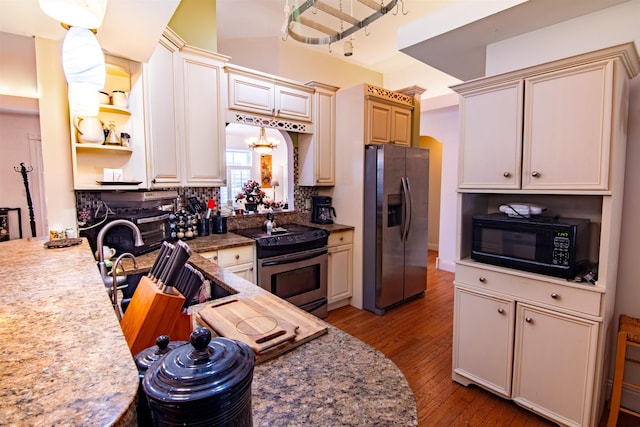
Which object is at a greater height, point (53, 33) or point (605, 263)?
point (53, 33)

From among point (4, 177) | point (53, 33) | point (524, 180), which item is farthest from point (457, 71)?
point (4, 177)

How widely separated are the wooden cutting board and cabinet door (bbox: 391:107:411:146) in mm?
2928

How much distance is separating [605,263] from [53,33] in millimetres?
3312

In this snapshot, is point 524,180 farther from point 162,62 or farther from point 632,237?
point 162,62

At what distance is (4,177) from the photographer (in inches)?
110

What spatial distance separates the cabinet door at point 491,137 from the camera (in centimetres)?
188

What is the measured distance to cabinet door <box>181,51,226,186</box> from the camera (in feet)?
8.55

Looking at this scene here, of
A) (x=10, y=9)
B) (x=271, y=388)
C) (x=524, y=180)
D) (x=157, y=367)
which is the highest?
(x=10, y=9)

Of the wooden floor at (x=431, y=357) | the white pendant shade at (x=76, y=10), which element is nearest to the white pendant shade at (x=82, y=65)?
the white pendant shade at (x=76, y=10)

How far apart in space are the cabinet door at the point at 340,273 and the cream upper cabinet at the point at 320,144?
0.80 meters

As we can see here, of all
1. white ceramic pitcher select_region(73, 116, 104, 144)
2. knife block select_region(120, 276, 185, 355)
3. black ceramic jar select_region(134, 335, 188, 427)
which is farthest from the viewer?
white ceramic pitcher select_region(73, 116, 104, 144)

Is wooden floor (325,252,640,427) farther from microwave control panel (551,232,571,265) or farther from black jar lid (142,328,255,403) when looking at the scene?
black jar lid (142,328,255,403)

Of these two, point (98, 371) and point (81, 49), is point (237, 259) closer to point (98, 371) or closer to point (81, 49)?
point (81, 49)

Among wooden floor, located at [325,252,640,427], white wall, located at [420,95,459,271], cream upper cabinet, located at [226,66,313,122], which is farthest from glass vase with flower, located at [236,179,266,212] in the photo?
white wall, located at [420,95,459,271]
